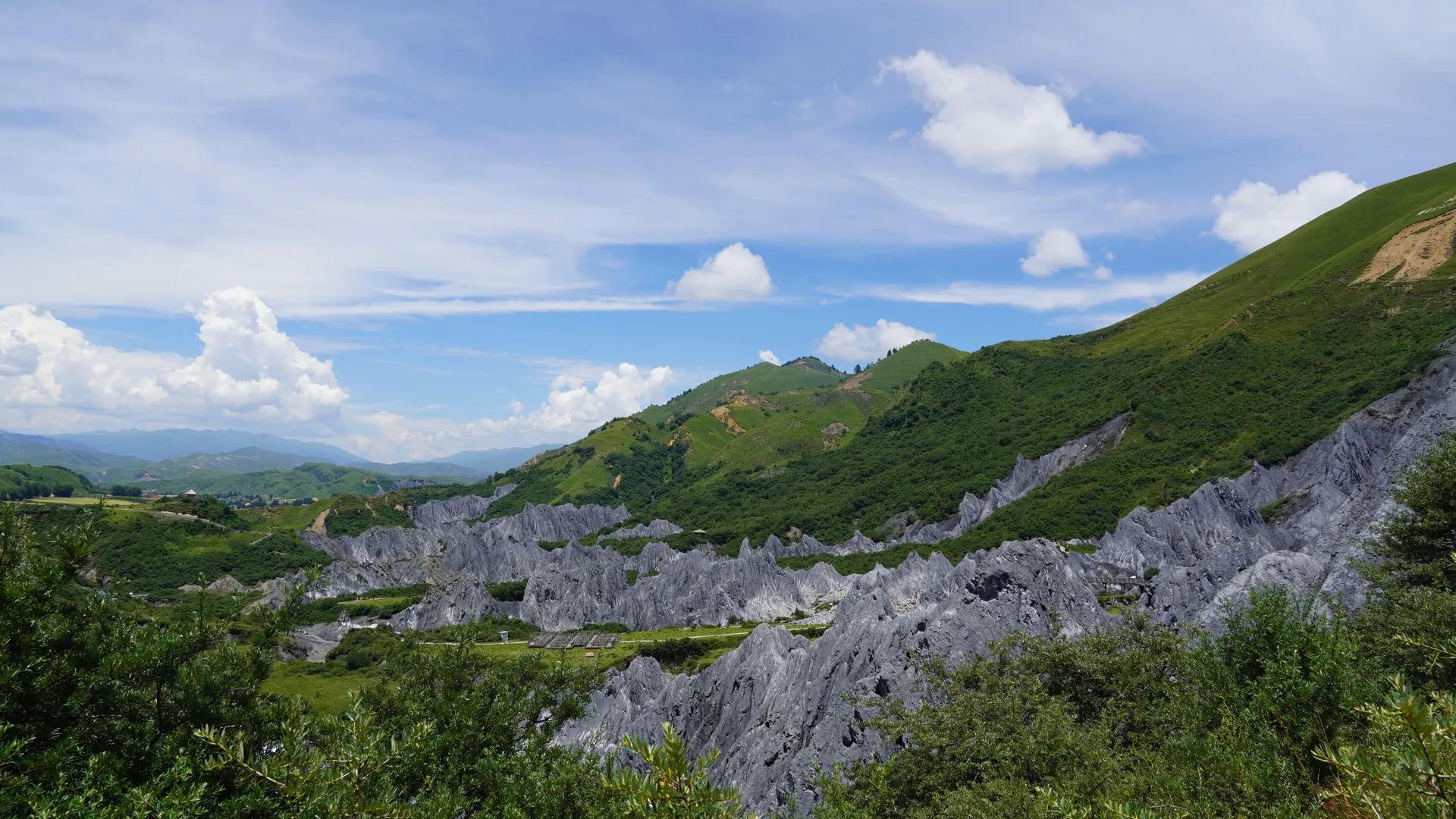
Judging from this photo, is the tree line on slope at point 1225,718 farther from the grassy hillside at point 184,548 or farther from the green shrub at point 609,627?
the grassy hillside at point 184,548

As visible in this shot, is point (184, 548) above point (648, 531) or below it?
above

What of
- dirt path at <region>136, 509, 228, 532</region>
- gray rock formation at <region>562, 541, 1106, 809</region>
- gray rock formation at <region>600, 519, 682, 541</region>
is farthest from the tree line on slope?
dirt path at <region>136, 509, 228, 532</region>

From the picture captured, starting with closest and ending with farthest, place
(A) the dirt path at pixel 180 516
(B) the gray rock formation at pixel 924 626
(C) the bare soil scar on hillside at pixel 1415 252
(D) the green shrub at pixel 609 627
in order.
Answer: (B) the gray rock formation at pixel 924 626 < (D) the green shrub at pixel 609 627 < (C) the bare soil scar on hillside at pixel 1415 252 < (A) the dirt path at pixel 180 516

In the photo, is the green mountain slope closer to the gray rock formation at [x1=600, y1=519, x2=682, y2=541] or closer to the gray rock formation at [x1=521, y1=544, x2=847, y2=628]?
the gray rock formation at [x1=600, y1=519, x2=682, y2=541]

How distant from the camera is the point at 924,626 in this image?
4734cm

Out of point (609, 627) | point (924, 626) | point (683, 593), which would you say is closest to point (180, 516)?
point (609, 627)

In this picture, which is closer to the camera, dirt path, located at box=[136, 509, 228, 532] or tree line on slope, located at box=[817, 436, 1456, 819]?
tree line on slope, located at box=[817, 436, 1456, 819]

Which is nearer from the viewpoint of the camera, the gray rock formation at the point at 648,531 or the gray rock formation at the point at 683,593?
the gray rock formation at the point at 683,593

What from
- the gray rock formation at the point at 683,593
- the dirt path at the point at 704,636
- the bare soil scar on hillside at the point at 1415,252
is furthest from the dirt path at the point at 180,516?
the bare soil scar on hillside at the point at 1415,252

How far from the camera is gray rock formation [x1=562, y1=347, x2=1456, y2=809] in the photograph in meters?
42.5

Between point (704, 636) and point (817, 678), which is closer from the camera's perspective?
point (817, 678)

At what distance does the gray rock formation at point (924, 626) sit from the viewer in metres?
42.5

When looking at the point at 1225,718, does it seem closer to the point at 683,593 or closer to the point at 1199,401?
the point at 683,593

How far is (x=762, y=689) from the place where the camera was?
53.8 m
